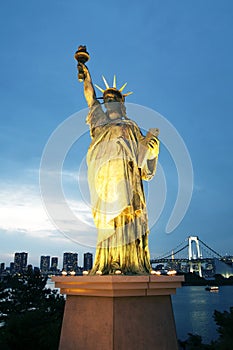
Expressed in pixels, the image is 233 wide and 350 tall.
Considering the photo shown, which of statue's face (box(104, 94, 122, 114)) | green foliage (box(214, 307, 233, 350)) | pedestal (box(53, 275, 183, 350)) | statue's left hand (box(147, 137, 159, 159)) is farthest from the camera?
statue's face (box(104, 94, 122, 114))

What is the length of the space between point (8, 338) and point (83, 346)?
336cm

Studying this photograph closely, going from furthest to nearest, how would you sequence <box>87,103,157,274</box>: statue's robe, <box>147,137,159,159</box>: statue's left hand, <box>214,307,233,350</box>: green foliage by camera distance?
<box>147,137,159,159</box>: statue's left hand, <box>214,307,233,350</box>: green foliage, <box>87,103,157,274</box>: statue's robe

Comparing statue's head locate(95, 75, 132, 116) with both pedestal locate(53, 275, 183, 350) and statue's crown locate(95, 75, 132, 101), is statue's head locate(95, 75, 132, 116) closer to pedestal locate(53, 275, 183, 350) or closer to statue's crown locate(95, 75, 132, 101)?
statue's crown locate(95, 75, 132, 101)

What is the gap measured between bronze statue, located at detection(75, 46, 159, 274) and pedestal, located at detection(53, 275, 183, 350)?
0.45 metres

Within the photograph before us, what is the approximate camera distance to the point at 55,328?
7.42m

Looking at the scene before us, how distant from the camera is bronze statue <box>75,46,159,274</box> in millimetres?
5496

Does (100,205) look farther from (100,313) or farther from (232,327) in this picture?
(232,327)

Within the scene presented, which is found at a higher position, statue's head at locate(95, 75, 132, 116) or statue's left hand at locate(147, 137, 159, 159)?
statue's head at locate(95, 75, 132, 116)

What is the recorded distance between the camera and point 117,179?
229 inches

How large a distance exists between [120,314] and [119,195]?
79.6 inches

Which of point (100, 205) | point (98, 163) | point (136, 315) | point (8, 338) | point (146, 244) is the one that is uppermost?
point (98, 163)

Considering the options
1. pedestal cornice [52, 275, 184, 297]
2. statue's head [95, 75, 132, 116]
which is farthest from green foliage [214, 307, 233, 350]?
statue's head [95, 75, 132, 116]

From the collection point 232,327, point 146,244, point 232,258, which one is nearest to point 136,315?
point 146,244

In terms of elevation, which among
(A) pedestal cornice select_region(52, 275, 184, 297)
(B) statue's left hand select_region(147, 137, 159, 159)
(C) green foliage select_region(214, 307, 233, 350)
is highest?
(B) statue's left hand select_region(147, 137, 159, 159)
